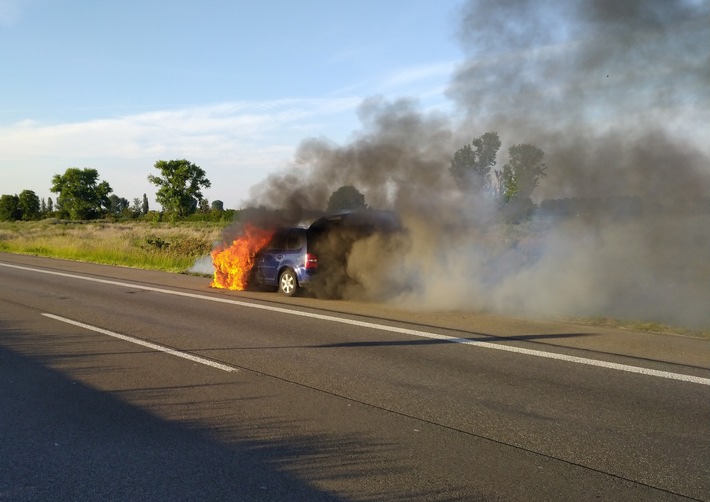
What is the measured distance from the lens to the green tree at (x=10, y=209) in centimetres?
10762

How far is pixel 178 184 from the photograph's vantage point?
64000 mm

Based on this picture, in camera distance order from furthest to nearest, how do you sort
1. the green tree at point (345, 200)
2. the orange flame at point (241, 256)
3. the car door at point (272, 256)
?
the green tree at point (345, 200) → the orange flame at point (241, 256) → the car door at point (272, 256)

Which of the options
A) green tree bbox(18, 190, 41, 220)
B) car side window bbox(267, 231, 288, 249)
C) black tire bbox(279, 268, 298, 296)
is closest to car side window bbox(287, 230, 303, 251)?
car side window bbox(267, 231, 288, 249)

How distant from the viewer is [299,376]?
7.07 meters

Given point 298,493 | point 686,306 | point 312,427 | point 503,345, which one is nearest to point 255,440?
point 312,427

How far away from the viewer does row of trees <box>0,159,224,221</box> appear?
64.0 meters

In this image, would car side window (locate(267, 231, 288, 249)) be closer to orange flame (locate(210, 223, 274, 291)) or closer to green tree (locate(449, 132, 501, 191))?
orange flame (locate(210, 223, 274, 291))

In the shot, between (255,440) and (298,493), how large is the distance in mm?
1072

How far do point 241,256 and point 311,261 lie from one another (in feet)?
7.07

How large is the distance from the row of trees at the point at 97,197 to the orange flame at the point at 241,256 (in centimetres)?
5013

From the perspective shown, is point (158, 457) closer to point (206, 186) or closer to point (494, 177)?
point (494, 177)

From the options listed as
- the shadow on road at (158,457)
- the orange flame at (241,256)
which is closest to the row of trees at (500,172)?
the orange flame at (241,256)

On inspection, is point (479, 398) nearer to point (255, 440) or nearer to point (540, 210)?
point (255, 440)

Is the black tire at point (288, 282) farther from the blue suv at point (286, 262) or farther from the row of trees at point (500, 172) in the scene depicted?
the row of trees at point (500, 172)
